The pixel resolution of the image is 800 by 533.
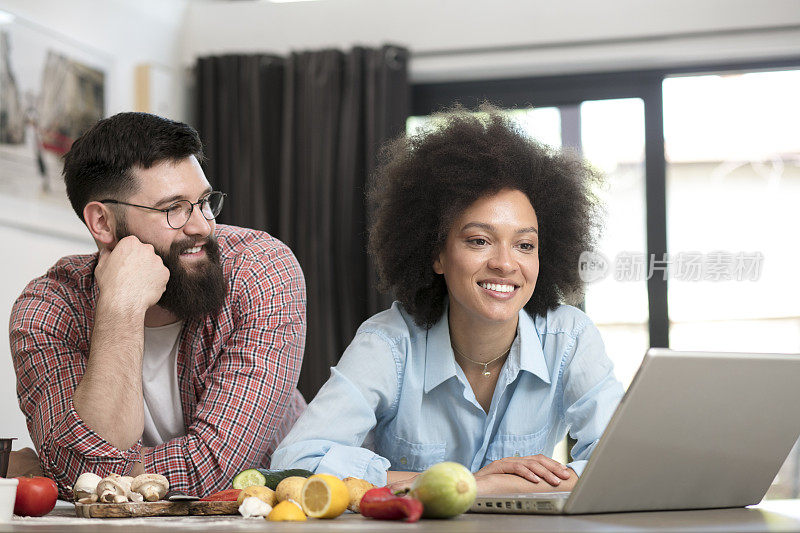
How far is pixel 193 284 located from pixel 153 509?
0.88 m

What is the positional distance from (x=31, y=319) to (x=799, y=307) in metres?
3.34

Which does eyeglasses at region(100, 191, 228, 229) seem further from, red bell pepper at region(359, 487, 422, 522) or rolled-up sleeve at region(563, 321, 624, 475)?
red bell pepper at region(359, 487, 422, 522)

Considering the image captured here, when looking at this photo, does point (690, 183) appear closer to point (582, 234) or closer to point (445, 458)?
point (582, 234)

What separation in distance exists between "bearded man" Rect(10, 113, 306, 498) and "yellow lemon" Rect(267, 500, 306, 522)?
0.79m

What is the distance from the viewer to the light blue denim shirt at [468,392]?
1938 mm

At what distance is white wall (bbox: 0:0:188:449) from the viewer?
10.8 ft

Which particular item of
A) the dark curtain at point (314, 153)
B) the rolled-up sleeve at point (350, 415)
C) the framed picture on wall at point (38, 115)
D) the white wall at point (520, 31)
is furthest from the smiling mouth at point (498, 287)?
the white wall at point (520, 31)

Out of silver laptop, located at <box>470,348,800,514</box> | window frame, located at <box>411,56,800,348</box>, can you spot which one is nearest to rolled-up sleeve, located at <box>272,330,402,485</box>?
silver laptop, located at <box>470,348,800,514</box>

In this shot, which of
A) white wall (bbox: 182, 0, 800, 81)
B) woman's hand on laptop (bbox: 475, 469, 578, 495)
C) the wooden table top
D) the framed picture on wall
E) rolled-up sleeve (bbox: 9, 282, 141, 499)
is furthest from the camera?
white wall (bbox: 182, 0, 800, 81)

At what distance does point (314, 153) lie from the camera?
4.32 metres

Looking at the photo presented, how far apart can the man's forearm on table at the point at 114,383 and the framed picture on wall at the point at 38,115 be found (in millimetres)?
1489

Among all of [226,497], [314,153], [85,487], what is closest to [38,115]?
[314,153]

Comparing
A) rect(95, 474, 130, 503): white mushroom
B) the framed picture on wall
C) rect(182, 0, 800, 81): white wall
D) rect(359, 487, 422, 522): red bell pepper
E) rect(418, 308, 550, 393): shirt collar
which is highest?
rect(182, 0, 800, 81): white wall

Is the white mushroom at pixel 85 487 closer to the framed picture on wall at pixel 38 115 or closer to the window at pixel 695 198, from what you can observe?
the framed picture on wall at pixel 38 115
